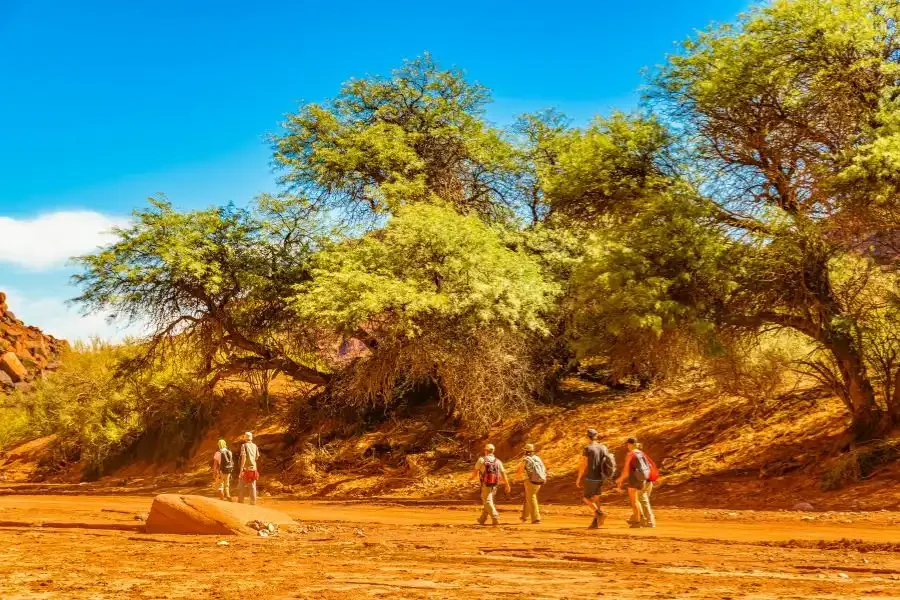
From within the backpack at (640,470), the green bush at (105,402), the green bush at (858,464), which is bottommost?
the green bush at (858,464)

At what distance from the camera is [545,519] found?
60.0ft

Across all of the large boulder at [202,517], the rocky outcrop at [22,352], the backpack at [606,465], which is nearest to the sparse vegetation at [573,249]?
the backpack at [606,465]

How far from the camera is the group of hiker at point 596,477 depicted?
15531 millimetres

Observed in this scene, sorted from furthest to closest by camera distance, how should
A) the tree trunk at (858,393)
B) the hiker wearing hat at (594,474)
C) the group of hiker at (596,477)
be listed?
the tree trunk at (858,393)
the hiker wearing hat at (594,474)
the group of hiker at (596,477)

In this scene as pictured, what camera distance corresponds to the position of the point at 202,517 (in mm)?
15453

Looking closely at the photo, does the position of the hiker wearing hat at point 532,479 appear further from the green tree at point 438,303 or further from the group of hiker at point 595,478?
the green tree at point 438,303

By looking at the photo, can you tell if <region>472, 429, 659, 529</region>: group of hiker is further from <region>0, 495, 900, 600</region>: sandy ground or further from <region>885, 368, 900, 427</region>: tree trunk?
<region>885, 368, 900, 427</region>: tree trunk

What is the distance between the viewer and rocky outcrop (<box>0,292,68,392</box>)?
233 feet

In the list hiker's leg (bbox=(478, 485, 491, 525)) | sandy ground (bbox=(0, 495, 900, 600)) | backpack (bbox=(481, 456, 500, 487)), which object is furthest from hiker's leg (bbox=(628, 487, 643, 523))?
hiker's leg (bbox=(478, 485, 491, 525))

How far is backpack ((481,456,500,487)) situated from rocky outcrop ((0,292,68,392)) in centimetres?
5602

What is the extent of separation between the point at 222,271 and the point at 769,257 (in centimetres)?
1690

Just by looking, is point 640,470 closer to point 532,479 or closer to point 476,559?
point 532,479

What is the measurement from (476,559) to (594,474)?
15.4ft

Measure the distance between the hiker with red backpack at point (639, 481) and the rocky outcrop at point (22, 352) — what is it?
5835cm
